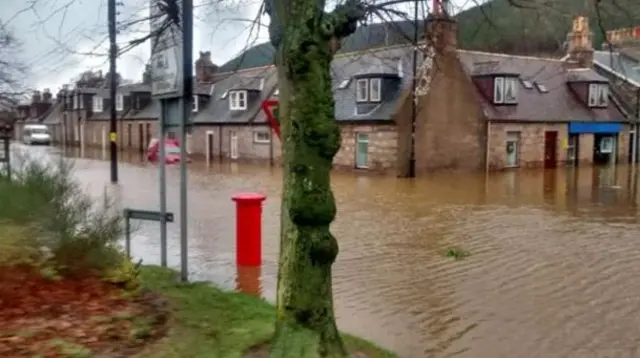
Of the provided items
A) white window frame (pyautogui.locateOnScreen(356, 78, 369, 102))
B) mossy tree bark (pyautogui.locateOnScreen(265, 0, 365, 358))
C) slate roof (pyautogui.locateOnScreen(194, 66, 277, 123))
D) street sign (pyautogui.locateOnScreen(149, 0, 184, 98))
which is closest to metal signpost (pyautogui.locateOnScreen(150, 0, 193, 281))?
street sign (pyautogui.locateOnScreen(149, 0, 184, 98))

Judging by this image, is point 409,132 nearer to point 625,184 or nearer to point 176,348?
point 625,184

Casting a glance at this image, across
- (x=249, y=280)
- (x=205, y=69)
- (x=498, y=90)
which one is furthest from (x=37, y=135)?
(x=249, y=280)

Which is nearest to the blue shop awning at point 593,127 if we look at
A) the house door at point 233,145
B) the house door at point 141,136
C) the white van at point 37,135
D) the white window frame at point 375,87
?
the white window frame at point 375,87

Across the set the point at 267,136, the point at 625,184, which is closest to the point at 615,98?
the point at 625,184

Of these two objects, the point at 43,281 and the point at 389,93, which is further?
the point at 389,93

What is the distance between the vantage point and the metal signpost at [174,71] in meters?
7.89

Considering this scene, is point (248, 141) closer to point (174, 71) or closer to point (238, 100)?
point (238, 100)

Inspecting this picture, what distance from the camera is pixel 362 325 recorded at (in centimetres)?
772

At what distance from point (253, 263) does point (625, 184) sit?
22270mm

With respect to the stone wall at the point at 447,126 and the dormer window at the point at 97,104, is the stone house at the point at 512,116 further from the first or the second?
the dormer window at the point at 97,104

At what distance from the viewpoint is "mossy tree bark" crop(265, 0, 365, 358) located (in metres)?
5.20

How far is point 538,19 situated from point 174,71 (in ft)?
13.6

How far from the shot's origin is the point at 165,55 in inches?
330

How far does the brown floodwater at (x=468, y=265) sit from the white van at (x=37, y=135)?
50529 millimetres
